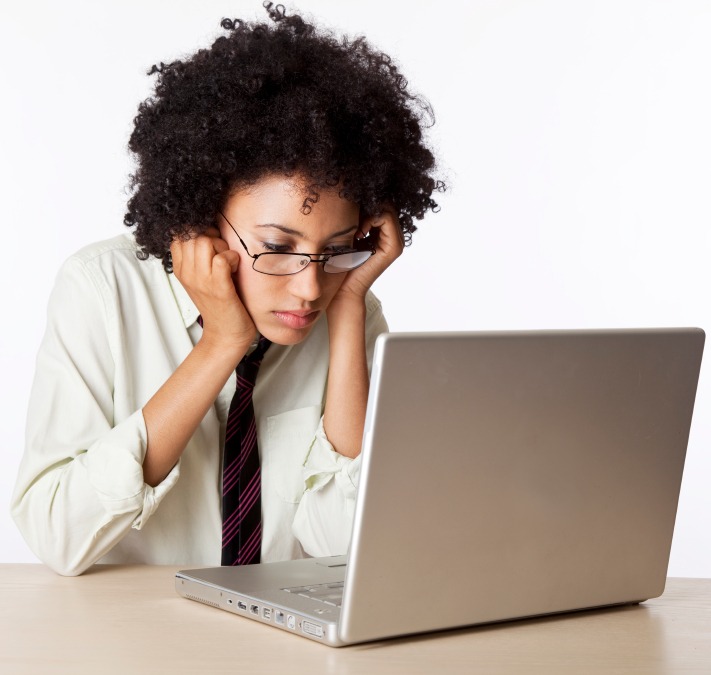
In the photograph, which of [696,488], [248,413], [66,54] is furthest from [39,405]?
[696,488]

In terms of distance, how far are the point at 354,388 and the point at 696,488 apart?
7.54ft

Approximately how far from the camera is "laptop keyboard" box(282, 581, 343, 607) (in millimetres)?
1250

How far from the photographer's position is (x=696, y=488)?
149 inches

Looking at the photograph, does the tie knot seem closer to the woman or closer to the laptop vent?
the woman

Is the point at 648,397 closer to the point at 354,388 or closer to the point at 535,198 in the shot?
the point at 354,388

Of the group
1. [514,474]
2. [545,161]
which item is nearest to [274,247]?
[514,474]

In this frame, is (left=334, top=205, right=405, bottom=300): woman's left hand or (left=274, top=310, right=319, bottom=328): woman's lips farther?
(left=334, top=205, right=405, bottom=300): woman's left hand

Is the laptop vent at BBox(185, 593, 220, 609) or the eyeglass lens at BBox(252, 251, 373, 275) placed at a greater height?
the eyeglass lens at BBox(252, 251, 373, 275)

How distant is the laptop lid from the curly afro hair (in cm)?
62

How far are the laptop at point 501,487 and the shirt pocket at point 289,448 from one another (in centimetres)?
56

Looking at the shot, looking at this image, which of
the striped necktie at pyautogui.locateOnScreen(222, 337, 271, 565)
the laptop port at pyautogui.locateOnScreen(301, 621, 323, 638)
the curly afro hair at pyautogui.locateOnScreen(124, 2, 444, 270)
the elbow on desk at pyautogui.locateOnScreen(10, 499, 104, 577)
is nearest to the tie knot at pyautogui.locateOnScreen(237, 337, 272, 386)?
the striped necktie at pyautogui.locateOnScreen(222, 337, 271, 565)

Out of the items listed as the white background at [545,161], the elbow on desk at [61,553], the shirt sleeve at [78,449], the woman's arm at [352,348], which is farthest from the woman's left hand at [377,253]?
the white background at [545,161]

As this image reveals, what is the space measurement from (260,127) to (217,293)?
0.27 metres

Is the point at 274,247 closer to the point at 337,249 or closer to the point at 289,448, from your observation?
the point at 337,249
